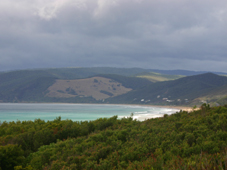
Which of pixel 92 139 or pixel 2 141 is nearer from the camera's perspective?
pixel 92 139

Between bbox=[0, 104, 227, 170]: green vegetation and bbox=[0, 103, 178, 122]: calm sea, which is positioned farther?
bbox=[0, 103, 178, 122]: calm sea

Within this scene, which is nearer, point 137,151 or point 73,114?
point 137,151

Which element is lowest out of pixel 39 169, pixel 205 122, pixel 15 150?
pixel 39 169

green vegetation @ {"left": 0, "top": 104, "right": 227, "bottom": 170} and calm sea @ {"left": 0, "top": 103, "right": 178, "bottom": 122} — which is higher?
green vegetation @ {"left": 0, "top": 104, "right": 227, "bottom": 170}

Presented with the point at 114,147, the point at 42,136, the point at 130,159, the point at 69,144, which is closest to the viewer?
the point at 130,159

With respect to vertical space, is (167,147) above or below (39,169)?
above

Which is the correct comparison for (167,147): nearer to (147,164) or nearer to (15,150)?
(147,164)

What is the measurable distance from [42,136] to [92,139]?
15.1 ft

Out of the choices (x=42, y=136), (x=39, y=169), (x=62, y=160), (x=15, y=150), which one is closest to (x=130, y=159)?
(x=62, y=160)

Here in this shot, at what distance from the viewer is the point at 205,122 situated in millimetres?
15164

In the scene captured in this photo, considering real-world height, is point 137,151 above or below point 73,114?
above

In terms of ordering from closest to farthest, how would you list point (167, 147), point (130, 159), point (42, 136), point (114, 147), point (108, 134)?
point (130, 159)
point (167, 147)
point (114, 147)
point (108, 134)
point (42, 136)

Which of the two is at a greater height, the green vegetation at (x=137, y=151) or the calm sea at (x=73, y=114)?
the green vegetation at (x=137, y=151)

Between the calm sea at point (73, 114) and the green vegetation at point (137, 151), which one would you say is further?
the calm sea at point (73, 114)
